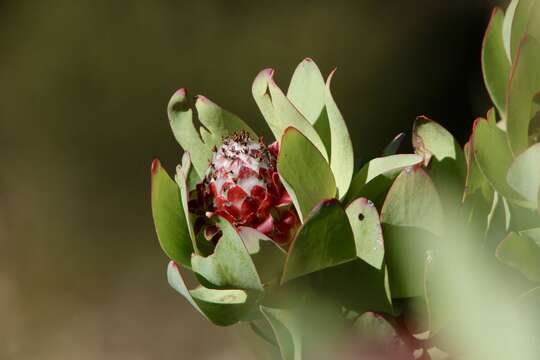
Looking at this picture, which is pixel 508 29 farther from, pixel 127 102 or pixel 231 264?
pixel 127 102

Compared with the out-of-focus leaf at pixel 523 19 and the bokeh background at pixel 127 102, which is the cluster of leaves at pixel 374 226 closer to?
the out-of-focus leaf at pixel 523 19

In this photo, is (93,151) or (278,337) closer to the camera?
(278,337)

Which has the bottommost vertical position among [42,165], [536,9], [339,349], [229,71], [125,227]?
[125,227]

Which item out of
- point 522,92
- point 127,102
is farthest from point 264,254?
point 127,102

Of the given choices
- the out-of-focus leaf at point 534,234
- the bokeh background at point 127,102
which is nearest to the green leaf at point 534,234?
the out-of-focus leaf at point 534,234

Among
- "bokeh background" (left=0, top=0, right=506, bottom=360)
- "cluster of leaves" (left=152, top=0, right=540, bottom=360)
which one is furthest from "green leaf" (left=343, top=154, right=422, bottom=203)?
"bokeh background" (left=0, top=0, right=506, bottom=360)

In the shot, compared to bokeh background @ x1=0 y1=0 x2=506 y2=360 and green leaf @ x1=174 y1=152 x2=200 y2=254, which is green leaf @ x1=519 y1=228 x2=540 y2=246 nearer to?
green leaf @ x1=174 y1=152 x2=200 y2=254

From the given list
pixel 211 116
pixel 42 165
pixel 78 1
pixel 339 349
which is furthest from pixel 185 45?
pixel 339 349

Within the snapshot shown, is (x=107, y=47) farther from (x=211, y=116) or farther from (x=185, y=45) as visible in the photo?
(x=211, y=116)
